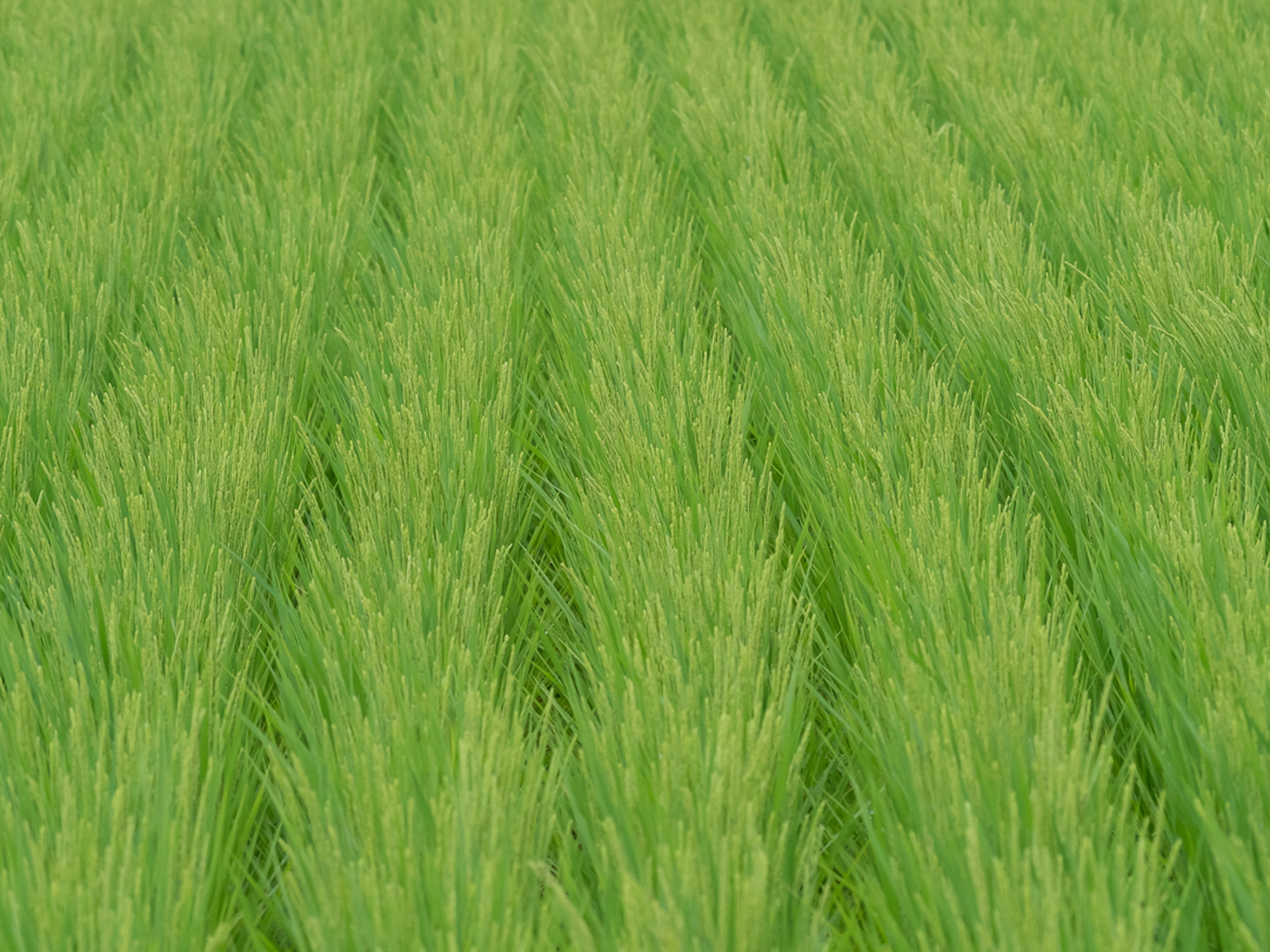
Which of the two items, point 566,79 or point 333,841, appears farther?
point 566,79

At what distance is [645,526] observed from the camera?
1.09 meters

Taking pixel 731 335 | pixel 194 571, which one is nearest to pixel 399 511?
pixel 194 571

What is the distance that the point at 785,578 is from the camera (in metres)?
1.03

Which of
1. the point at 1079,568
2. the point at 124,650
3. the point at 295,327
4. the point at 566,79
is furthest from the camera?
the point at 566,79

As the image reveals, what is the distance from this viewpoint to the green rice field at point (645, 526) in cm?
80

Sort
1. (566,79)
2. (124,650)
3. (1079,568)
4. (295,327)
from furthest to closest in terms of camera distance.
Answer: (566,79) → (295,327) → (1079,568) → (124,650)

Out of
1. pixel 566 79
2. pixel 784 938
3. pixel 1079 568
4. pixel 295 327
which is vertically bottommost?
pixel 784 938

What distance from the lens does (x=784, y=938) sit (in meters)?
0.80

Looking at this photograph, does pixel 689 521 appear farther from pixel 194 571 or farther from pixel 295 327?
pixel 295 327

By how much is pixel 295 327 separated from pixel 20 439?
1.13 ft

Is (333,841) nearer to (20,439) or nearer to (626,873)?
(626,873)

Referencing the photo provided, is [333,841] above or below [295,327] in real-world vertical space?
below

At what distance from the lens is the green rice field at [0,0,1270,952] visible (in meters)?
0.80

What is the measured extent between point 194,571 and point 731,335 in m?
0.82
